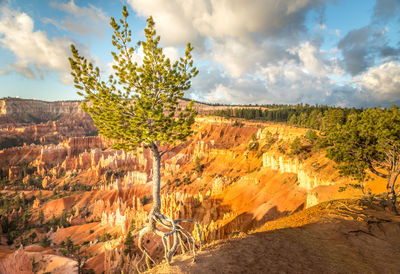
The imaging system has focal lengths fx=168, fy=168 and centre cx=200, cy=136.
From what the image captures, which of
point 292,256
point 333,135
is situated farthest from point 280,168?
point 292,256

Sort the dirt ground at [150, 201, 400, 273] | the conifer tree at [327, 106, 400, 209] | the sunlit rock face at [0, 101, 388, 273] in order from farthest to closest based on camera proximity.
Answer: the sunlit rock face at [0, 101, 388, 273]
the conifer tree at [327, 106, 400, 209]
the dirt ground at [150, 201, 400, 273]

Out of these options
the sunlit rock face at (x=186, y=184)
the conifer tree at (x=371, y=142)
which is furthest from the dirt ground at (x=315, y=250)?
the conifer tree at (x=371, y=142)

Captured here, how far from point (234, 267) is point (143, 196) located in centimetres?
8020

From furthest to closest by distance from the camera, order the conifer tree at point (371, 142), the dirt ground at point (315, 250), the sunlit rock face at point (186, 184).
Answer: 1. the sunlit rock face at point (186, 184)
2. the conifer tree at point (371, 142)
3. the dirt ground at point (315, 250)

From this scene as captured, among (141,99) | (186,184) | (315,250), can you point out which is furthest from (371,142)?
(186,184)

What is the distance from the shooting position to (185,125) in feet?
20.5

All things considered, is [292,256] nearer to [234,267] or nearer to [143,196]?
[234,267]

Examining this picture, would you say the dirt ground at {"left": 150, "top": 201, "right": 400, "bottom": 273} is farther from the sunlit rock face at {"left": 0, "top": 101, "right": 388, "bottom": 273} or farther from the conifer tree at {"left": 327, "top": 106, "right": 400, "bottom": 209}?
the conifer tree at {"left": 327, "top": 106, "right": 400, "bottom": 209}

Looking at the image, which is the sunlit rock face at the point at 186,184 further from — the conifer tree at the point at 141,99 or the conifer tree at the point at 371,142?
the conifer tree at the point at 371,142

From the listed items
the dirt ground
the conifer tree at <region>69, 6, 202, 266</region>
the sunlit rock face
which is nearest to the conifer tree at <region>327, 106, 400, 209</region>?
the dirt ground

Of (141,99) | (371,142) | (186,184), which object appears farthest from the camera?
(186,184)

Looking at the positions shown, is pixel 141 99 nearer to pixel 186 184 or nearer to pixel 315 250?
pixel 315 250

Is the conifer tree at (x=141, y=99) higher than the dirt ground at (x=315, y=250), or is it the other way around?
the conifer tree at (x=141, y=99)

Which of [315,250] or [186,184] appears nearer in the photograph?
[315,250]
